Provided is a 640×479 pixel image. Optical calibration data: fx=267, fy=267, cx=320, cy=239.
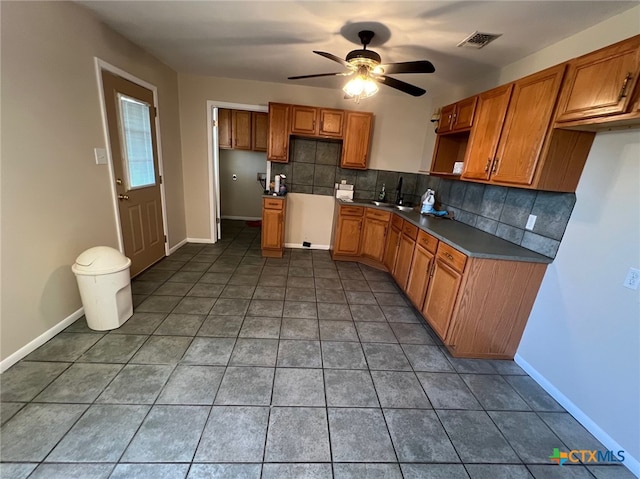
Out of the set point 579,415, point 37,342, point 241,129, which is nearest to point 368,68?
point 579,415

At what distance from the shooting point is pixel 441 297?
7.61 ft

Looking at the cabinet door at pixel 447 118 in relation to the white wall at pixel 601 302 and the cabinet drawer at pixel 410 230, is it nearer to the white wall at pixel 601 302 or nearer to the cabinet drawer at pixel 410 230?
the cabinet drawer at pixel 410 230

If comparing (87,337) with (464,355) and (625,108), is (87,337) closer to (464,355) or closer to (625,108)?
(464,355)

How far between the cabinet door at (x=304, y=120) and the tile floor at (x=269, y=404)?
252 cm

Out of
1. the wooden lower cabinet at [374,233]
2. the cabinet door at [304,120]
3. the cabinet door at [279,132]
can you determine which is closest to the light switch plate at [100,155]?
the cabinet door at [279,132]

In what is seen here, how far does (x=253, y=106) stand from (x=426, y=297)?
137 inches

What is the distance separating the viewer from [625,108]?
1396mm

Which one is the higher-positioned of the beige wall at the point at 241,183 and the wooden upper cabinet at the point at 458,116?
the wooden upper cabinet at the point at 458,116

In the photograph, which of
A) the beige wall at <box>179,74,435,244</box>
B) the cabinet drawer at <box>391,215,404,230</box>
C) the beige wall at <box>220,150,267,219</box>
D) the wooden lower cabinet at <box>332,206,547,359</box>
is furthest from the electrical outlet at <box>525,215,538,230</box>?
the beige wall at <box>220,150,267,219</box>

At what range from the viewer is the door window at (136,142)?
9.08ft

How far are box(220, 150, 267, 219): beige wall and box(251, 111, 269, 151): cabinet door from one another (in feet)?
1.87

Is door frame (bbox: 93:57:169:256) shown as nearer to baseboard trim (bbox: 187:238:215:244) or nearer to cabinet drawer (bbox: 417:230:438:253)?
baseboard trim (bbox: 187:238:215:244)

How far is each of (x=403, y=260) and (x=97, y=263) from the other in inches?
115

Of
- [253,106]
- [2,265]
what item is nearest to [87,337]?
[2,265]
